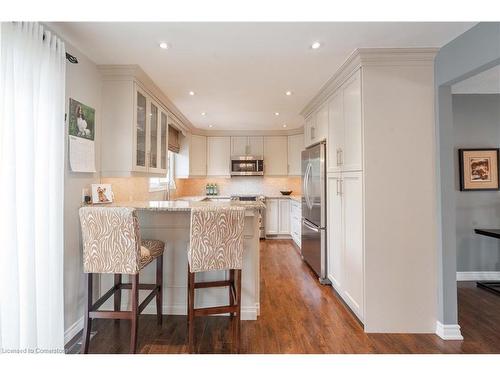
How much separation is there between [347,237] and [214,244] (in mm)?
1410

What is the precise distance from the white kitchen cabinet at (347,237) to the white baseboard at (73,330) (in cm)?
246

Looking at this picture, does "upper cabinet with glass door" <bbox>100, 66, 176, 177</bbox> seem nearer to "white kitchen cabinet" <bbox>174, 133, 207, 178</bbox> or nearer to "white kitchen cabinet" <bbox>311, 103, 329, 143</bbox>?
"white kitchen cabinet" <bbox>311, 103, 329, 143</bbox>

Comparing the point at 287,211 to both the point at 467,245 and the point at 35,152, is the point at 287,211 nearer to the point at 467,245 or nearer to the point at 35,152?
the point at 467,245

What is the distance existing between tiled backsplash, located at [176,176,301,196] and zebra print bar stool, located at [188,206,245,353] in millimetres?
4012

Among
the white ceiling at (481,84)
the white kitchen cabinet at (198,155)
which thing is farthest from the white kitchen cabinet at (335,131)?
the white kitchen cabinet at (198,155)

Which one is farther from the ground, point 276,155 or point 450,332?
point 276,155

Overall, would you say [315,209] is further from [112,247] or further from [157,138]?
[112,247]

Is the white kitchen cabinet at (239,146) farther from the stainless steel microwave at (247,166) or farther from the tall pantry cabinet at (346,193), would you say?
the tall pantry cabinet at (346,193)

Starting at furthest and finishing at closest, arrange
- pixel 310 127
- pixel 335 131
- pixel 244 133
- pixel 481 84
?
pixel 244 133, pixel 310 127, pixel 481 84, pixel 335 131

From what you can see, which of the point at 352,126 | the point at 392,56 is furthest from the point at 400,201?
the point at 392,56

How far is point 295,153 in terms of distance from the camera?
17.8 ft

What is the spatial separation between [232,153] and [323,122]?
2.75 metres

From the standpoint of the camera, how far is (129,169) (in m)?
2.44
